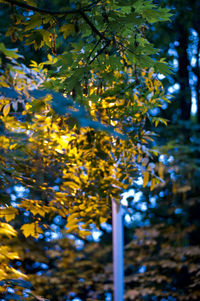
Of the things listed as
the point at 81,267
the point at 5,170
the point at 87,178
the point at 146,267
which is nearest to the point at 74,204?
the point at 87,178

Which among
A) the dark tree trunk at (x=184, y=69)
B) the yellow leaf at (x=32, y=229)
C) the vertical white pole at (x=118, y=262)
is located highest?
the dark tree trunk at (x=184, y=69)

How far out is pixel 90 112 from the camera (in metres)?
1.18

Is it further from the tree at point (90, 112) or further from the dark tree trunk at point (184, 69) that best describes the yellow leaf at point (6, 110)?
the dark tree trunk at point (184, 69)

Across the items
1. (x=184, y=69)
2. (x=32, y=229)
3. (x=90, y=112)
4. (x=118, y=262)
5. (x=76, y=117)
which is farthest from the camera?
(x=184, y=69)

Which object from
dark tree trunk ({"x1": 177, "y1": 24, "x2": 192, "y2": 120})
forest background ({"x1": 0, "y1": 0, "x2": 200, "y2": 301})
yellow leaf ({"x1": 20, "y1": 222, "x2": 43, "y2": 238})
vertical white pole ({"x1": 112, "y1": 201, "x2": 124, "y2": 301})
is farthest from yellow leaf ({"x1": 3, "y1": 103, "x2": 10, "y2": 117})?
dark tree trunk ({"x1": 177, "y1": 24, "x2": 192, "y2": 120})

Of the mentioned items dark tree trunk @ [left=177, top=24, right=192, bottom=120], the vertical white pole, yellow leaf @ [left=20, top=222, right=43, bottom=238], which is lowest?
yellow leaf @ [left=20, top=222, right=43, bottom=238]

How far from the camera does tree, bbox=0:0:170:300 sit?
3.99 ft

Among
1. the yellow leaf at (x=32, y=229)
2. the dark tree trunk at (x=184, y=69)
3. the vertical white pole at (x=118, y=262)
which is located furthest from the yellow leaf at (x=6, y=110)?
the dark tree trunk at (x=184, y=69)

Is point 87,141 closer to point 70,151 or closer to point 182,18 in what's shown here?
point 70,151

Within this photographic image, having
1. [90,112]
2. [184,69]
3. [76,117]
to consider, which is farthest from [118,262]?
[76,117]

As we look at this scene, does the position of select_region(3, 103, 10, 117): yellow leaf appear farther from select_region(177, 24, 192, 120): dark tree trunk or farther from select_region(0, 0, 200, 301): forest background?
select_region(177, 24, 192, 120): dark tree trunk

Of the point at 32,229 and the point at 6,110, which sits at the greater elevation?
the point at 6,110

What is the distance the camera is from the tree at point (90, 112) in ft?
3.99

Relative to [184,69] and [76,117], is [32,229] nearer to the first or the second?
[76,117]
